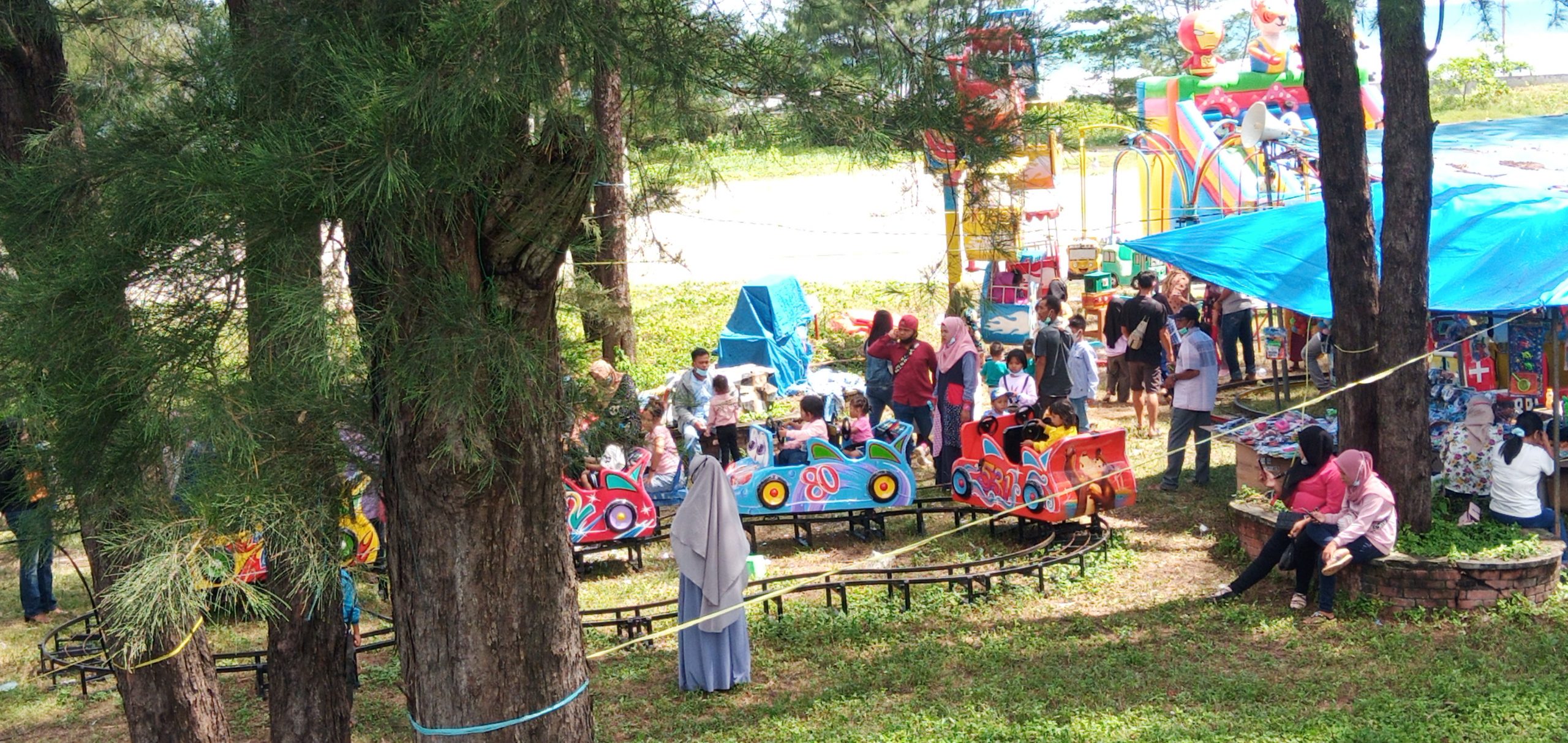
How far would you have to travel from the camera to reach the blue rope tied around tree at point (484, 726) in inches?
192

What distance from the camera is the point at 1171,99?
67.0ft

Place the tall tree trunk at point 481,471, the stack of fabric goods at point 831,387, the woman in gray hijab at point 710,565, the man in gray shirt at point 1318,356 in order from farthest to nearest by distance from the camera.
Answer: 1. the stack of fabric goods at point 831,387
2. the man in gray shirt at point 1318,356
3. the woman in gray hijab at point 710,565
4. the tall tree trunk at point 481,471

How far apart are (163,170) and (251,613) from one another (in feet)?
17.2

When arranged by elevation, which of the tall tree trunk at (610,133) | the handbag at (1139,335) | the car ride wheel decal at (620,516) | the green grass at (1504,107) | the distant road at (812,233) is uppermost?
the green grass at (1504,107)

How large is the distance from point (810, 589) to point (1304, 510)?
3.05 metres

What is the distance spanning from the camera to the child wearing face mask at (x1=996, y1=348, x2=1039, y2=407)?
1053 centimetres

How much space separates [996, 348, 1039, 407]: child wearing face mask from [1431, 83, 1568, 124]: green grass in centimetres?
2868

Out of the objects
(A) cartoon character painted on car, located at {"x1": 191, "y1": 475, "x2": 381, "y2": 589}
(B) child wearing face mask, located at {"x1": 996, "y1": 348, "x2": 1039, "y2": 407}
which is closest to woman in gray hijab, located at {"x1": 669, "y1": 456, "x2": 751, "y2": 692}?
(A) cartoon character painted on car, located at {"x1": 191, "y1": 475, "x2": 381, "y2": 589}

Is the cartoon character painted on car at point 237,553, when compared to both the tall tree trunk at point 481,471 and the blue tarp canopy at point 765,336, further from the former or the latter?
the blue tarp canopy at point 765,336

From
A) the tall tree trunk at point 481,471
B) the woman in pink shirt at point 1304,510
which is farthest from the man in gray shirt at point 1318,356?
the tall tree trunk at point 481,471

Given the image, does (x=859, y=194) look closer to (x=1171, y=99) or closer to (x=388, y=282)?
(x=1171, y=99)

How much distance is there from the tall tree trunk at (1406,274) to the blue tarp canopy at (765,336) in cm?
760

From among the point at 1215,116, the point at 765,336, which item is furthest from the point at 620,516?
the point at 1215,116

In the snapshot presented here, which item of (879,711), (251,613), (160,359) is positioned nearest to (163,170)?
(160,359)
